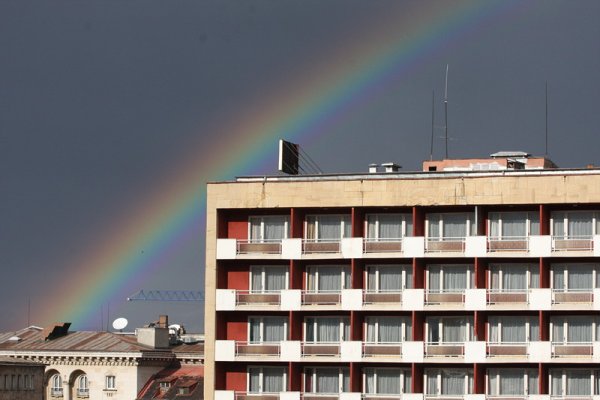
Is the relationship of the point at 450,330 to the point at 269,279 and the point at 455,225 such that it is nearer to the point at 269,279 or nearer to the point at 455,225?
the point at 455,225

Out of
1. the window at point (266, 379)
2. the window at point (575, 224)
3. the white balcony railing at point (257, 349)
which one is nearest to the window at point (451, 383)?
the window at point (266, 379)

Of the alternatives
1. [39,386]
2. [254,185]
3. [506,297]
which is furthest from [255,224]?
A: [39,386]

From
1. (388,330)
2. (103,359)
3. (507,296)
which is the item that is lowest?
(103,359)

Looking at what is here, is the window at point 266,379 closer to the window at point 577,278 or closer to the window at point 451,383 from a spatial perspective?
the window at point 451,383

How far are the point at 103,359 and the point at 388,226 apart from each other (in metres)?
66.7

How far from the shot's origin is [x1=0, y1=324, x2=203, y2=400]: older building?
161 meters

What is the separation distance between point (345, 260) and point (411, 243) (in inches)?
171

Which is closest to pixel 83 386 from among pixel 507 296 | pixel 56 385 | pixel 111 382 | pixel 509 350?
pixel 56 385

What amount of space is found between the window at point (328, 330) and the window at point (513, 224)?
10451 millimetres

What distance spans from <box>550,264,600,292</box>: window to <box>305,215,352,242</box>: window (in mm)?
13027

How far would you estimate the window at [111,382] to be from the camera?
16190cm

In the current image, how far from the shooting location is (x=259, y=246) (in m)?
104

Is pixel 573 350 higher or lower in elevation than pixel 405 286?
lower

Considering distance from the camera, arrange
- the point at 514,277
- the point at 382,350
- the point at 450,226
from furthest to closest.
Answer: the point at 450,226 < the point at 382,350 < the point at 514,277
